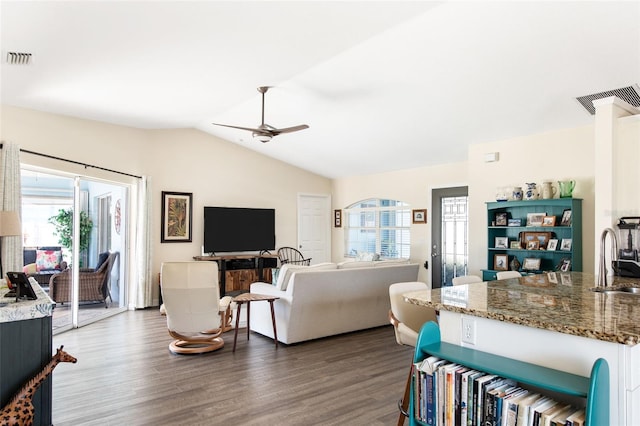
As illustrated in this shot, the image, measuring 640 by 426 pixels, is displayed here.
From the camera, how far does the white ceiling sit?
3158mm

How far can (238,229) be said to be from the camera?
27.0ft

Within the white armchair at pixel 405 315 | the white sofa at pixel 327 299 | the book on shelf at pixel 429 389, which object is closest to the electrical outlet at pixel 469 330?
the book on shelf at pixel 429 389

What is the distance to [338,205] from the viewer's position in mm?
9609

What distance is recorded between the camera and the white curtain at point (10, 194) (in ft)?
13.9

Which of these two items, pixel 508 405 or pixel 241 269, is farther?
pixel 241 269

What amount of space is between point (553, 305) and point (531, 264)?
3.67 metres

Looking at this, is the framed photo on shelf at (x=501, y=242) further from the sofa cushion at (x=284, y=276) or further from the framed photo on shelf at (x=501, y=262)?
the sofa cushion at (x=284, y=276)

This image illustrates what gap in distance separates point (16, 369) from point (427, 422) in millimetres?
2257

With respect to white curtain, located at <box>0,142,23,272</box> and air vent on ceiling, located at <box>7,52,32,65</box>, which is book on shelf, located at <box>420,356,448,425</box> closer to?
→ air vent on ceiling, located at <box>7,52,32,65</box>

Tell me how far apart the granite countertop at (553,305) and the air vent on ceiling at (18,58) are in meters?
3.64

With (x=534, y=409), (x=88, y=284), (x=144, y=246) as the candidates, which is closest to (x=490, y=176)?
(x=534, y=409)

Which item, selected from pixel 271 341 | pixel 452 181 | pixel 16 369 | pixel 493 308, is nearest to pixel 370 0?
pixel 493 308

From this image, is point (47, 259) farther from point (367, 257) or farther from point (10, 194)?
point (367, 257)

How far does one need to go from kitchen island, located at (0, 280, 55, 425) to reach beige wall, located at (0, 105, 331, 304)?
10.6ft
